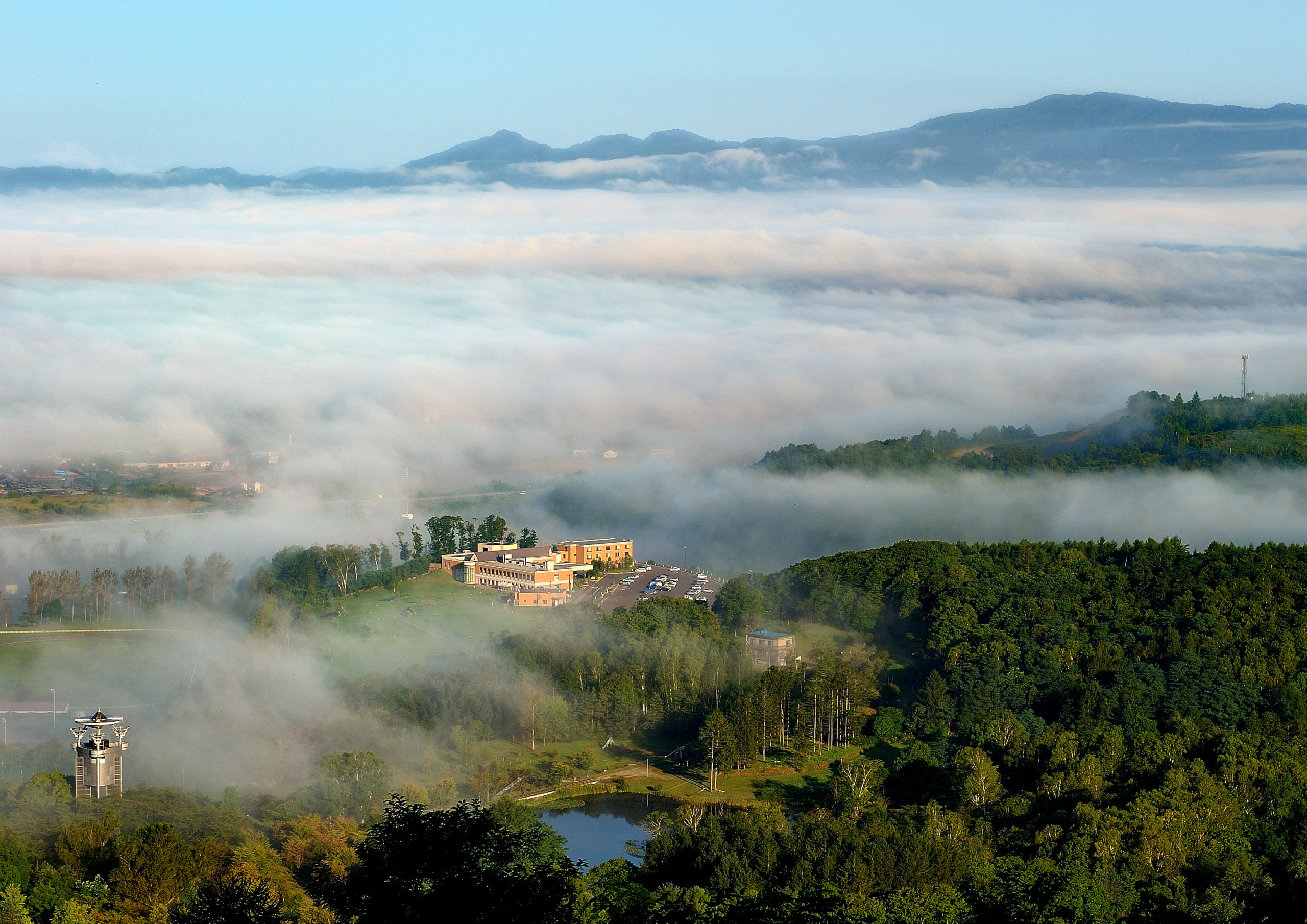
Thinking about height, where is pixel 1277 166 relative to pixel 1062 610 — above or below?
above

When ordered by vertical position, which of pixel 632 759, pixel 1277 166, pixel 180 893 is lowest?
pixel 632 759

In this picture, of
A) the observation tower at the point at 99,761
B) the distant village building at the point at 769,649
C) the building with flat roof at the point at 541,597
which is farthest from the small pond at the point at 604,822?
the building with flat roof at the point at 541,597

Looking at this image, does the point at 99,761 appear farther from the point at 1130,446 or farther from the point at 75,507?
the point at 1130,446

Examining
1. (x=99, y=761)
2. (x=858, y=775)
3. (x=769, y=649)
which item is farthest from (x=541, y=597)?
(x=99, y=761)

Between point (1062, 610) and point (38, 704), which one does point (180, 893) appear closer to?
point (38, 704)

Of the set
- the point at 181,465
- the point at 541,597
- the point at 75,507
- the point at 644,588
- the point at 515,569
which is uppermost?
the point at 181,465

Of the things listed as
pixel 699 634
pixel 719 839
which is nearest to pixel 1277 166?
pixel 699 634
